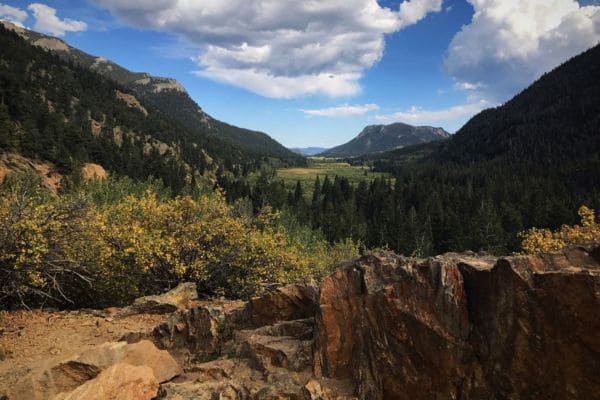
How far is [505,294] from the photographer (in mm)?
9297

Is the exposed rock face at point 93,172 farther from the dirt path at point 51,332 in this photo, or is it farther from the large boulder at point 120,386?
the large boulder at point 120,386

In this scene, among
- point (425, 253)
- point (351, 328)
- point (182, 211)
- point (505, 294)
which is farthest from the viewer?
point (425, 253)

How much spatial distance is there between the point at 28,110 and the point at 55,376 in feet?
410

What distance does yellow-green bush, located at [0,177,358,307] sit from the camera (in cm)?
2133

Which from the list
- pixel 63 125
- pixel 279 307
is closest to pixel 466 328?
pixel 279 307

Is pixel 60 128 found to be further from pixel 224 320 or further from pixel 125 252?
pixel 224 320

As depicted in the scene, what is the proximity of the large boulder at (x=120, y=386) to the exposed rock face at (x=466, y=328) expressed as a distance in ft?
16.2

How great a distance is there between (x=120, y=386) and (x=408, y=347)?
25.9ft

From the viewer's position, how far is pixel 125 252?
2359 cm

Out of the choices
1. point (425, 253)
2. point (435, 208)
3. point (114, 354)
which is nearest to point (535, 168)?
point (435, 208)

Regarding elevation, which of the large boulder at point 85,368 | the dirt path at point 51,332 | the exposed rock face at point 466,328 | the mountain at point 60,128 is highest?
the mountain at point 60,128

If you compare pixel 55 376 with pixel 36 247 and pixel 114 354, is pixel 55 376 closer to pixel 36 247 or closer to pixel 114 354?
pixel 114 354

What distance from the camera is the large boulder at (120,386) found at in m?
10.9

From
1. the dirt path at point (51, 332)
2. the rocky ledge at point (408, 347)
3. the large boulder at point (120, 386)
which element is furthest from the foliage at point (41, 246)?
the large boulder at point (120, 386)
